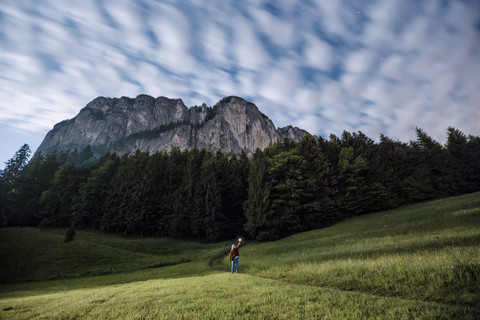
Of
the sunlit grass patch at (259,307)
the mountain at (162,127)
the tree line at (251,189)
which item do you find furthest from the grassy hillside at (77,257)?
the mountain at (162,127)

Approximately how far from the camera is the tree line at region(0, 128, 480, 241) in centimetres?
4556

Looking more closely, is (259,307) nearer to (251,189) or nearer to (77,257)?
(77,257)

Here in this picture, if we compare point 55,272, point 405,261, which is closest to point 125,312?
point 405,261

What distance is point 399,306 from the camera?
19.4ft

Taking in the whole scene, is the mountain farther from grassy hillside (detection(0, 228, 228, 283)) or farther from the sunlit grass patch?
the sunlit grass patch

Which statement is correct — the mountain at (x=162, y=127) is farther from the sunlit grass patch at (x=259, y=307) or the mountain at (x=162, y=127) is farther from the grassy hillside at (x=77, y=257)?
the sunlit grass patch at (x=259, y=307)

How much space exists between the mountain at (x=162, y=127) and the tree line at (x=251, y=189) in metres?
91.9

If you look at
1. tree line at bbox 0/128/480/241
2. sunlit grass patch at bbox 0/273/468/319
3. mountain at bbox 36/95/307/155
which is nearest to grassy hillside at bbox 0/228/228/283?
tree line at bbox 0/128/480/241

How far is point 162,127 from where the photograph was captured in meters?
174

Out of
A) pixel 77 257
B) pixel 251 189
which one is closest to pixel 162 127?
pixel 251 189

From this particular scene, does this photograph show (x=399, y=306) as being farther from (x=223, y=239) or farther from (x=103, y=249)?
(x=223, y=239)

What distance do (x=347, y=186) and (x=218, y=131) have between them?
12095 centimetres

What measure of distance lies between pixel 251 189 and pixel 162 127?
147551mm

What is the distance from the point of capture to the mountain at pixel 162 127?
15875cm
